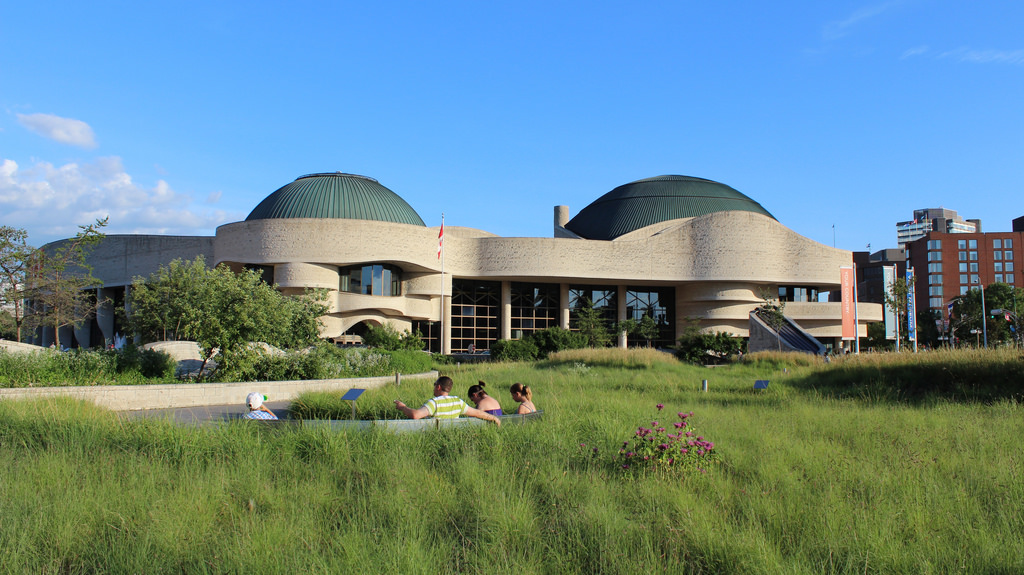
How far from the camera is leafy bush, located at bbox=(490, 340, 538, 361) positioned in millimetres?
35878

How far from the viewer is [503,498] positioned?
5.56 metres

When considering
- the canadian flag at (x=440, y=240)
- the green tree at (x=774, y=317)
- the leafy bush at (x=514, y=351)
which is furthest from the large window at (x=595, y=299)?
the leafy bush at (x=514, y=351)

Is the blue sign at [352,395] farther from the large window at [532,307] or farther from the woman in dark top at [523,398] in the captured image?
the large window at [532,307]

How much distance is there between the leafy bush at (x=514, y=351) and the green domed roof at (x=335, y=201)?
14.4 m

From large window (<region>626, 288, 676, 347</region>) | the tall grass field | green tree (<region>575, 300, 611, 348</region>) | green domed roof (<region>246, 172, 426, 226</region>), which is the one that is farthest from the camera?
large window (<region>626, 288, 676, 347</region>)

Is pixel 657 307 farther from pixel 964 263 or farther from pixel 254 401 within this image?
pixel 964 263

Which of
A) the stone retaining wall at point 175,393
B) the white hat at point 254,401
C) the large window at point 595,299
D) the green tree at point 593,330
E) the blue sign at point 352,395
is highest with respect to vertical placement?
the large window at point 595,299

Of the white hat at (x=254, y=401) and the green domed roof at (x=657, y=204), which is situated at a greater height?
the green domed roof at (x=657, y=204)

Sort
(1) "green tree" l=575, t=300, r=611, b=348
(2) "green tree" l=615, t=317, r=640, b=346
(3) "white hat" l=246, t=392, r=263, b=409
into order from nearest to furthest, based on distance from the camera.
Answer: (3) "white hat" l=246, t=392, r=263, b=409, (1) "green tree" l=575, t=300, r=611, b=348, (2) "green tree" l=615, t=317, r=640, b=346

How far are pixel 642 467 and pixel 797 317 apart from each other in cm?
4631

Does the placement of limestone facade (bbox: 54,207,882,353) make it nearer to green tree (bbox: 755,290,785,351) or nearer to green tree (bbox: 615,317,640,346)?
green tree (bbox: 615,317,640,346)

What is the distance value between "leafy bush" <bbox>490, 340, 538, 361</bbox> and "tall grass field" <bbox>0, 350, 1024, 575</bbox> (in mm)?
25902

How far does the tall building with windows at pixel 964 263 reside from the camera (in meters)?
102

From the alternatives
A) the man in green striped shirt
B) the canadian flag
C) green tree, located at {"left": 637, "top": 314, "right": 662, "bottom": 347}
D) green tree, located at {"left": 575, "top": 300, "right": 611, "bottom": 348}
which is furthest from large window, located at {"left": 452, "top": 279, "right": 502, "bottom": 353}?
the man in green striped shirt
